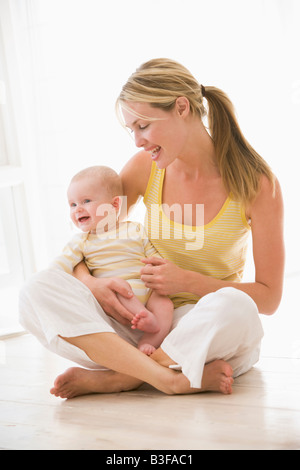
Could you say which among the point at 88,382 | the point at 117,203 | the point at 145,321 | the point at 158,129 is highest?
the point at 158,129

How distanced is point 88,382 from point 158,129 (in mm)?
782

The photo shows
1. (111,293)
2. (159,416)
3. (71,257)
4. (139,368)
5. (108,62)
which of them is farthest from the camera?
(108,62)

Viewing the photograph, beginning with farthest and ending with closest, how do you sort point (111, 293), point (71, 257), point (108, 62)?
1. point (108, 62)
2. point (71, 257)
3. point (111, 293)

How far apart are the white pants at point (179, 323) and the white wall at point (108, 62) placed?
116cm

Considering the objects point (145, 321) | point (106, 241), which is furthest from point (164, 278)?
point (106, 241)

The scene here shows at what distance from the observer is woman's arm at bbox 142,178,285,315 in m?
1.71

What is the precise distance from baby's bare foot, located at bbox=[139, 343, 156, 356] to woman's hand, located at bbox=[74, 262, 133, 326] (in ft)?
0.29

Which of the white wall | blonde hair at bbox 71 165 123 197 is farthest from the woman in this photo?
the white wall

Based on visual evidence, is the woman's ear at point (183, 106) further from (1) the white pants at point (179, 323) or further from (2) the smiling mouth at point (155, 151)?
(1) the white pants at point (179, 323)

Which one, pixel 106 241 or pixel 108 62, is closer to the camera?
pixel 106 241

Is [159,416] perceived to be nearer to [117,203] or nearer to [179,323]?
[179,323]

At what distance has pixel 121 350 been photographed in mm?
1562

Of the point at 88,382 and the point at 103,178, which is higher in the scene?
the point at 103,178

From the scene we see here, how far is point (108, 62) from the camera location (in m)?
2.72
